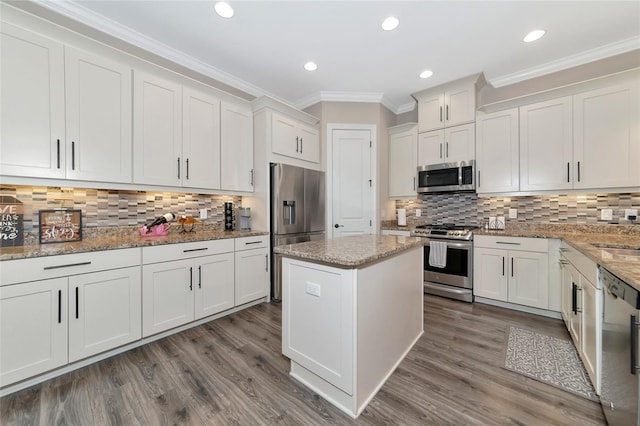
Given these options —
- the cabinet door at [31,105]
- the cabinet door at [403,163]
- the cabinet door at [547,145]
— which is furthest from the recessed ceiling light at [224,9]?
the cabinet door at [547,145]

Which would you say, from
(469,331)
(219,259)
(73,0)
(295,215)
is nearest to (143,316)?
A: (219,259)

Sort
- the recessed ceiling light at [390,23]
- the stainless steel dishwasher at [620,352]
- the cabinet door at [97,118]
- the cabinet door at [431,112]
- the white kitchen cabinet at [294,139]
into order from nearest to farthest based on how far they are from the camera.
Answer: the stainless steel dishwasher at [620,352]
the cabinet door at [97,118]
the recessed ceiling light at [390,23]
the white kitchen cabinet at [294,139]
the cabinet door at [431,112]

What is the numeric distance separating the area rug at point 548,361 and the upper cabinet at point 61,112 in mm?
3674

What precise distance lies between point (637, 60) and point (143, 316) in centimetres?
544

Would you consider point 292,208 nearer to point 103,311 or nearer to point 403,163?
point 403,163

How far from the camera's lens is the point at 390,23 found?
7.68 feet

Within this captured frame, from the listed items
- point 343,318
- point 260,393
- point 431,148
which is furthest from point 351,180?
point 260,393

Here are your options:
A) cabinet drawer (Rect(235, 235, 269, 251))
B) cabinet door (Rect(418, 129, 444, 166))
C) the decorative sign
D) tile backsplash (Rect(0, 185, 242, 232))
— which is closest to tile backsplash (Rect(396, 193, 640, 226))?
cabinet door (Rect(418, 129, 444, 166))

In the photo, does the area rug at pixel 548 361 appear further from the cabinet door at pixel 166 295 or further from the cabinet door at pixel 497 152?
the cabinet door at pixel 166 295

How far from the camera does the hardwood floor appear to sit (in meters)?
1.43

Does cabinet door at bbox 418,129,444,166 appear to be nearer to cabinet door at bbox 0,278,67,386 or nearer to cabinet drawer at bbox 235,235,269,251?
cabinet drawer at bbox 235,235,269,251

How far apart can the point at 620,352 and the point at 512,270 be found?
1990mm

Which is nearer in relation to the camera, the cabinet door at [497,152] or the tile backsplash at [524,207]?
the tile backsplash at [524,207]

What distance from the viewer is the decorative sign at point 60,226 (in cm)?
207
